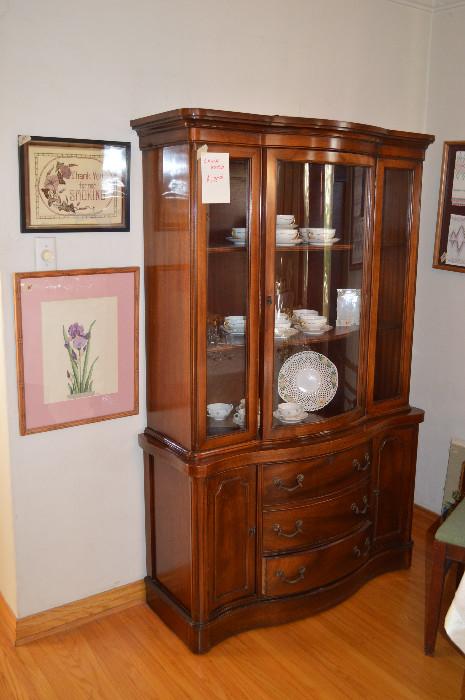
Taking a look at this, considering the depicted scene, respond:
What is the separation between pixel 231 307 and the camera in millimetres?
2320

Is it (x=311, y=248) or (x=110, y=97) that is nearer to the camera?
(x=110, y=97)

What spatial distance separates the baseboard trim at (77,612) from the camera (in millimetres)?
2477

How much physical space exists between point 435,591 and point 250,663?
27.1 inches

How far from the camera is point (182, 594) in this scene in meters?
2.47

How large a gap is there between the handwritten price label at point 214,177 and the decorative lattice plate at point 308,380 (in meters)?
0.67

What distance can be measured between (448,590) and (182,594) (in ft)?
3.71

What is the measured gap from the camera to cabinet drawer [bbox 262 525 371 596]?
2.51m

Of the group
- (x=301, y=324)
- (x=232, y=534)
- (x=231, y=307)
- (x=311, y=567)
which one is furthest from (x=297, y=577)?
(x=231, y=307)

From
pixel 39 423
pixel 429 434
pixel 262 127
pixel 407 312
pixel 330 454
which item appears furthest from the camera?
pixel 429 434

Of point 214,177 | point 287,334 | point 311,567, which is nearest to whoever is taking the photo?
point 214,177

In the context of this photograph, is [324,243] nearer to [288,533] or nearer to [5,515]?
[288,533]

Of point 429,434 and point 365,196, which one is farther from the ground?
point 365,196

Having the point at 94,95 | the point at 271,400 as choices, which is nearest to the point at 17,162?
the point at 94,95

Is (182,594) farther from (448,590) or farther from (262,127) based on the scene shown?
(262,127)
